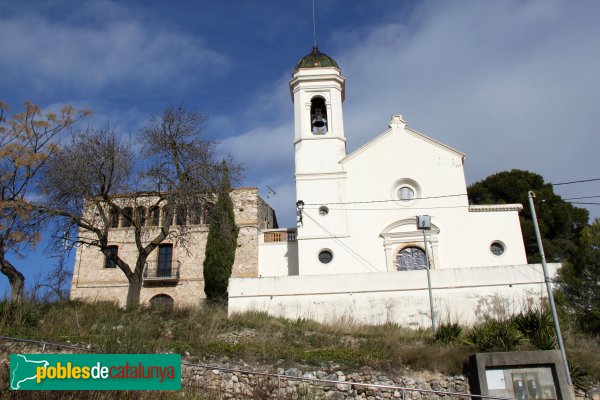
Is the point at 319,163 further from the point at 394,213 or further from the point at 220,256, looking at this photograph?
the point at 220,256

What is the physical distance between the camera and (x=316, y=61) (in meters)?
28.7

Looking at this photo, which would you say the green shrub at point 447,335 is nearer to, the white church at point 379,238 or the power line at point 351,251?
the white church at point 379,238

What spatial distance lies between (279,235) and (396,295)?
8836mm

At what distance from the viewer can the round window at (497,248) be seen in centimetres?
2456

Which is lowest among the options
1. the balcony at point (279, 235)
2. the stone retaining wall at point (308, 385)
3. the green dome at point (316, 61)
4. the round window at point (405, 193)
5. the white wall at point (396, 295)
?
the stone retaining wall at point (308, 385)

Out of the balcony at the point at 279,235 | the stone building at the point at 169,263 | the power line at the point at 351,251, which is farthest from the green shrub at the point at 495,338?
the stone building at the point at 169,263

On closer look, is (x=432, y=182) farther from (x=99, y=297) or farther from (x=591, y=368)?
(x=99, y=297)

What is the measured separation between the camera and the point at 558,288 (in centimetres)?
1961

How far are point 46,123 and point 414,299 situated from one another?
15.3 metres

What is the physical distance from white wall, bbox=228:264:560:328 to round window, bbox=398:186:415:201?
5782mm

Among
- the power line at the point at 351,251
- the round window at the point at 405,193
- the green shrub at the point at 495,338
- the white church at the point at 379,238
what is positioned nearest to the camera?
the green shrub at the point at 495,338

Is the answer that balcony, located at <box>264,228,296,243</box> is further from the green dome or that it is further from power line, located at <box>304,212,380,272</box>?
the green dome

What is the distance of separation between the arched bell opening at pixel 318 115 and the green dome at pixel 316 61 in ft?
5.82

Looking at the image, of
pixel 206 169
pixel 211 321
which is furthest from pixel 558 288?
pixel 206 169
